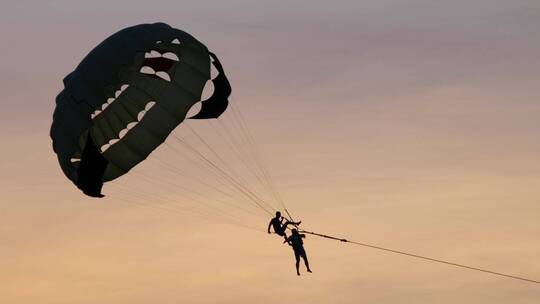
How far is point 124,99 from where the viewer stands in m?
89.2

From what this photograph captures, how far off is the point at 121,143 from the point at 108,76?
330 centimetres

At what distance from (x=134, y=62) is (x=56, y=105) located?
325cm

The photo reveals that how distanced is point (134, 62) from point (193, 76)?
2468 mm

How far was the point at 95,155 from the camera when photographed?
8788 cm

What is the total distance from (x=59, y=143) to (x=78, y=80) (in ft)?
7.79

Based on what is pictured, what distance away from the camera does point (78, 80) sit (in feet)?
286

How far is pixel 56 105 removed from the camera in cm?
8819

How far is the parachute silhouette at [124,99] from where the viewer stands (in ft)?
286

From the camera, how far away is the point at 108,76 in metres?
87.1

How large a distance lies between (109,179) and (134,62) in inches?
173

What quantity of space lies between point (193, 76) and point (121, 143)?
3657mm

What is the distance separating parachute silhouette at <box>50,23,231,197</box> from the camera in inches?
3430

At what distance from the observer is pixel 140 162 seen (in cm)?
8888

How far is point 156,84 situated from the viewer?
295 feet
